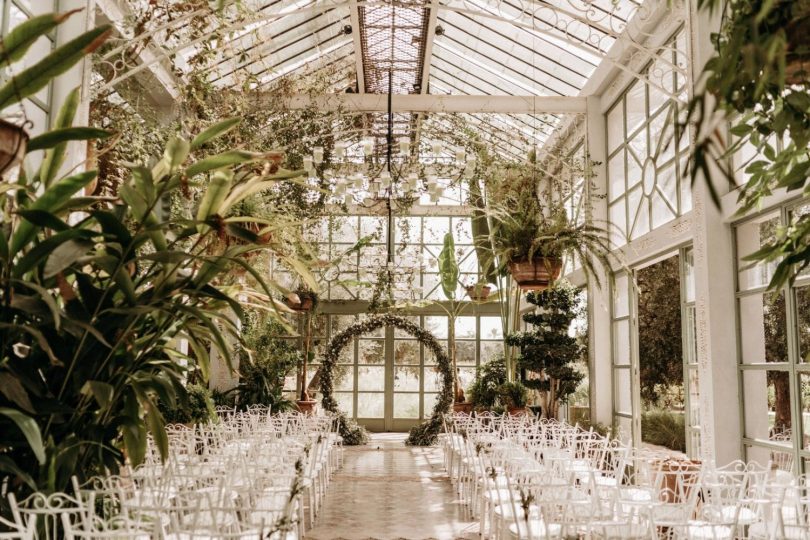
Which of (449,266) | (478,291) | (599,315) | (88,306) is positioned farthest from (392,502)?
(449,266)

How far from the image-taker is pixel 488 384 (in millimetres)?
13547

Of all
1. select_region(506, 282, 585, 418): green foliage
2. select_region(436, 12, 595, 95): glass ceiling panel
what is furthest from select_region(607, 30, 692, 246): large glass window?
select_region(506, 282, 585, 418): green foliage

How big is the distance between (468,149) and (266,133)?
3159mm

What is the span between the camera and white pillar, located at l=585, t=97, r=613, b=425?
1070 cm

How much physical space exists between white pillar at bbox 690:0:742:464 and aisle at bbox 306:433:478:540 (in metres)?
2.26

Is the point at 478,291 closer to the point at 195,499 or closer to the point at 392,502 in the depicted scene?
the point at 392,502

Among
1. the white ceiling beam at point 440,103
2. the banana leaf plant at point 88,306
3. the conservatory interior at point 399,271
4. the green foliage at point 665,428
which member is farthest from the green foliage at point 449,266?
the banana leaf plant at point 88,306

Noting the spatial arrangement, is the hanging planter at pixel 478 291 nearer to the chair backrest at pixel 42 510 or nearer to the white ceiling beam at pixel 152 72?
the white ceiling beam at pixel 152 72

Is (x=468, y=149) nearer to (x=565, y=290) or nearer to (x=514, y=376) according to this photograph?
(x=565, y=290)

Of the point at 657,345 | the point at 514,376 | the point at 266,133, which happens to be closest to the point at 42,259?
the point at 266,133

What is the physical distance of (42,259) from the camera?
3.14 m

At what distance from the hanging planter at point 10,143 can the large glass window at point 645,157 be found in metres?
6.34

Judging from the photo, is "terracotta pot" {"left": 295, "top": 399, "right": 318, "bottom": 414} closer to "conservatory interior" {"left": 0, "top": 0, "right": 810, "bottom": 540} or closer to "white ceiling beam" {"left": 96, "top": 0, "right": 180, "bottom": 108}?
"conservatory interior" {"left": 0, "top": 0, "right": 810, "bottom": 540}

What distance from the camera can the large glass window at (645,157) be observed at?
326 inches
